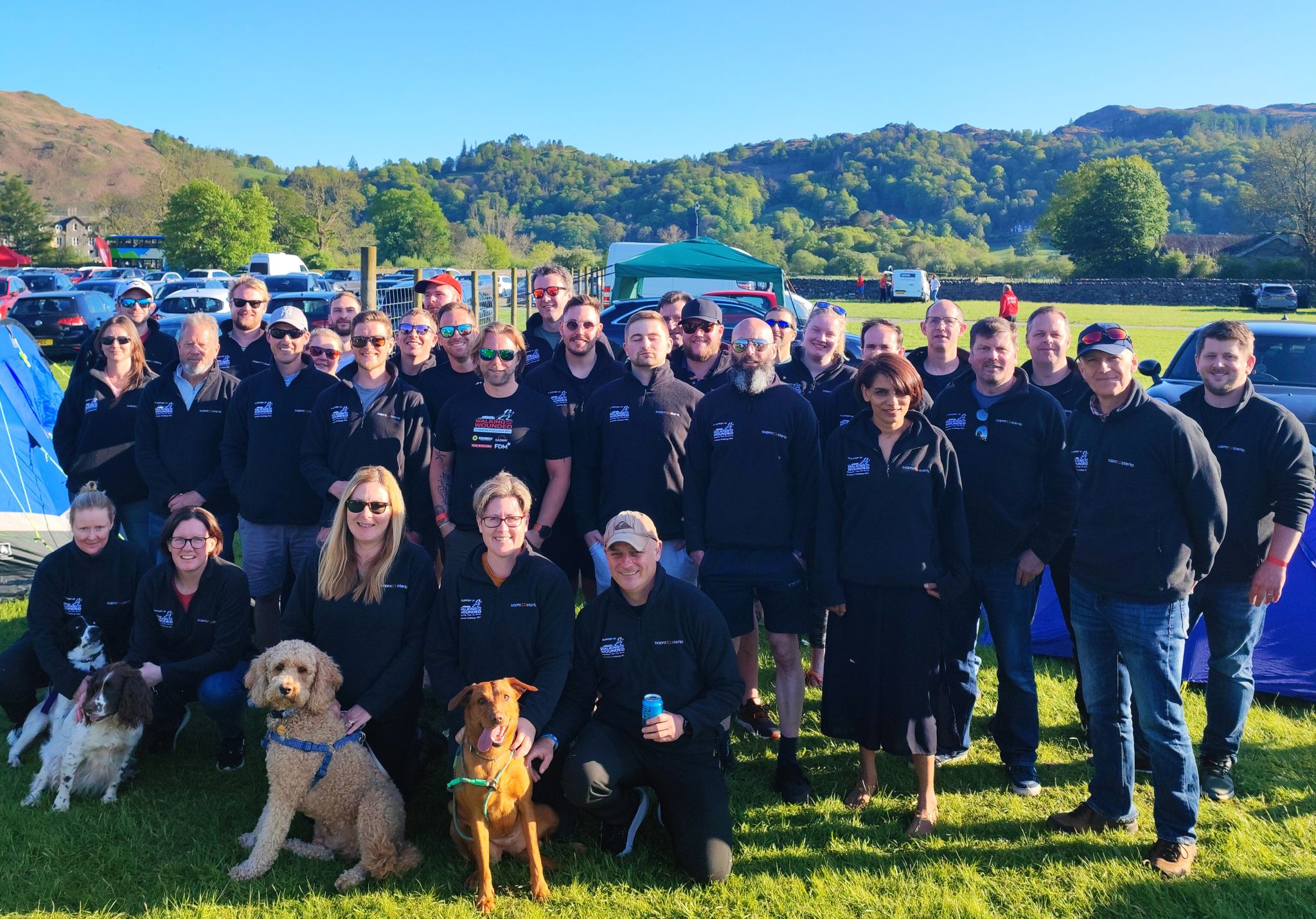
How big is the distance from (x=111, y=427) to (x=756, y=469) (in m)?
3.94

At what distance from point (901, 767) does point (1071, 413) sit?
191 centimetres

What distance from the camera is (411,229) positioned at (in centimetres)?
8038

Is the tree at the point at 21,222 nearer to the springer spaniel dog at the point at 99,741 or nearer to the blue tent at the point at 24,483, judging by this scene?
the blue tent at the point at 24,483

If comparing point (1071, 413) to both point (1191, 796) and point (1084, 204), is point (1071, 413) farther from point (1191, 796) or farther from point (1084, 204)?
point (1084, 204)

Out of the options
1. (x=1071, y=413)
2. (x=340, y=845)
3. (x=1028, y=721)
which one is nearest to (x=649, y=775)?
(x=340, y=845)

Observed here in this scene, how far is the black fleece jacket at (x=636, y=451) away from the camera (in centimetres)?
464

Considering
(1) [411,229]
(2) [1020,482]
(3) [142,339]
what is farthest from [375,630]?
(1) [411,229]

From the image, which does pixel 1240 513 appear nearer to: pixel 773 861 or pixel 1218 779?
pixel 1218 779

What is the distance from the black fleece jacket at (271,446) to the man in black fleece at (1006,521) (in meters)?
3.38

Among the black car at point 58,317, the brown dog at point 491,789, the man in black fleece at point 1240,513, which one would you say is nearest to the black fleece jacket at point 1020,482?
the man in black fleece at point 1240,513

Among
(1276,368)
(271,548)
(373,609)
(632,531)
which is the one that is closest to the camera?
(632,531)

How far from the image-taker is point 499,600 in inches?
152

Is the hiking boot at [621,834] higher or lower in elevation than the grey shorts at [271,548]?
lower

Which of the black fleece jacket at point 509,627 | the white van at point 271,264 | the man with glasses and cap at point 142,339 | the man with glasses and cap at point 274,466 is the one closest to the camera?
the black fleece jacket at point 509,627
